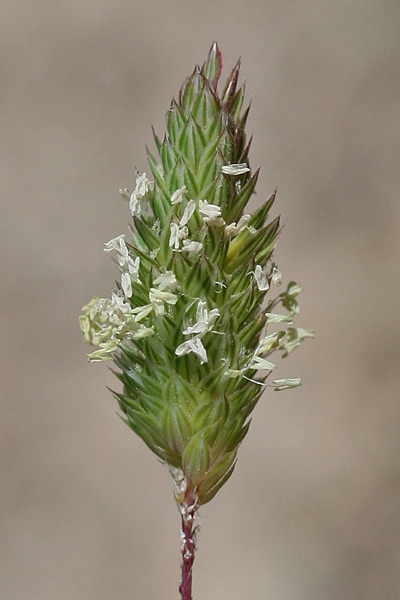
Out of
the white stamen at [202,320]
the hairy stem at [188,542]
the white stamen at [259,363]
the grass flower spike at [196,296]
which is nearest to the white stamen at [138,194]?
the grass flower spike at [196,296]

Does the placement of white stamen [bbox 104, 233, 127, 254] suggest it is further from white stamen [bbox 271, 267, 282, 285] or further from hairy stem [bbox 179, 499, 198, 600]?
hairy stem [bbox 179, 499, 198, 600]

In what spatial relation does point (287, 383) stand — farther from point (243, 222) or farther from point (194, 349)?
point (243, 222)

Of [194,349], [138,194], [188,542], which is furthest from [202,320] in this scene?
[188,542]

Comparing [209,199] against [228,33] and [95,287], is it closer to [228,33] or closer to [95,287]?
[95,287]

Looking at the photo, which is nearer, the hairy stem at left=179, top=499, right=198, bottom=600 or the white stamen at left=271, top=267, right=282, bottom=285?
the hairy stem at left=179, top=499, right=198, bottom=600

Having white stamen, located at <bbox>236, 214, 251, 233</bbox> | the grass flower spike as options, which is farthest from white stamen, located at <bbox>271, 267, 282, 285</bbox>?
white stamen, located at <bbox>236, 214, 251, 233</bbox>

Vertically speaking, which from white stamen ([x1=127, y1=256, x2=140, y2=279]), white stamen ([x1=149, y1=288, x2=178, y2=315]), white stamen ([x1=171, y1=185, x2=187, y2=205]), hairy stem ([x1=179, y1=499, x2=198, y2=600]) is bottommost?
hairy stem ([x1=179, y1=499, x2=198, y2=600])

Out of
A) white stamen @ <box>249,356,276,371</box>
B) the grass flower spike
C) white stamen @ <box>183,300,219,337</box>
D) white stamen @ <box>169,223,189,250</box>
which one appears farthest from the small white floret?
white stamen @ <box>249,356,276,371</box>

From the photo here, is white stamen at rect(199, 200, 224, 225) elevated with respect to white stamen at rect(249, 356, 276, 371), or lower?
elevated
